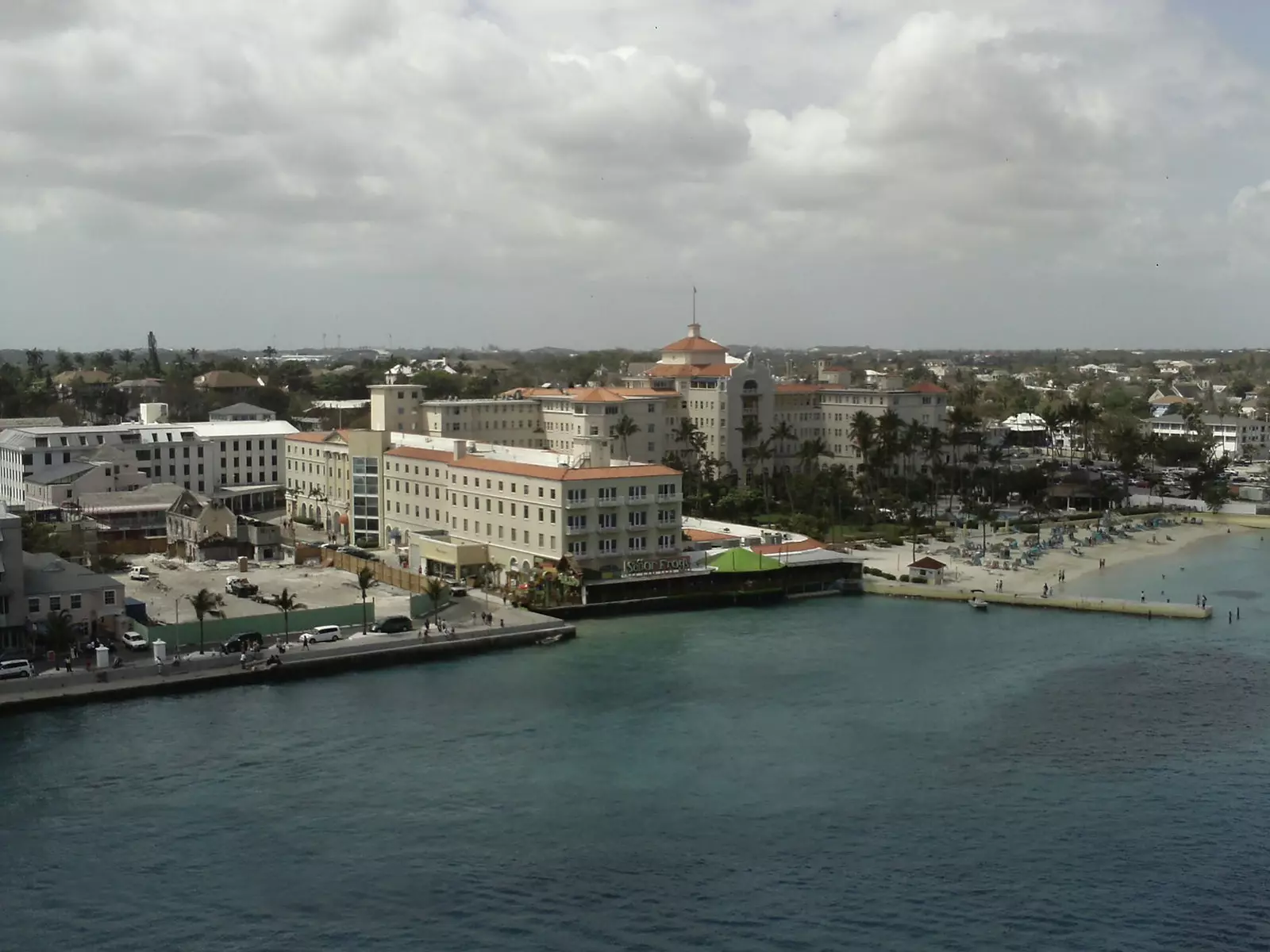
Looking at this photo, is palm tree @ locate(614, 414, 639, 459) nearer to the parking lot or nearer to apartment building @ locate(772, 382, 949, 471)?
apartment building @ locate(772, 382, 949, 471)

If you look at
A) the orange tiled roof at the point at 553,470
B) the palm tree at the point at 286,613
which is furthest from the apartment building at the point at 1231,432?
the palm tree at the point at 286,613

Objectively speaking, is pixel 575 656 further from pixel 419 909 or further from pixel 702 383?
pixel 702 383

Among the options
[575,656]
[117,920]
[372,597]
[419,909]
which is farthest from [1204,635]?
[117,920]

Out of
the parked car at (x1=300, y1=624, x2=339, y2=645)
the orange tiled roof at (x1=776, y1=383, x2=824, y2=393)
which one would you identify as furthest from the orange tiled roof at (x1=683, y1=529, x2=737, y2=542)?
the orange tiled roof at (x1=776, y1=383, x2=824, y2=393)

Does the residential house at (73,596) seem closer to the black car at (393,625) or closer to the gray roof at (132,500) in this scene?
the black car at (393,625)

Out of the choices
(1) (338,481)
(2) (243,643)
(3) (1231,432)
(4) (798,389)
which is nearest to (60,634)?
(2) (243,643)

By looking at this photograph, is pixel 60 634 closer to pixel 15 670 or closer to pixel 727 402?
pixel 15 670
